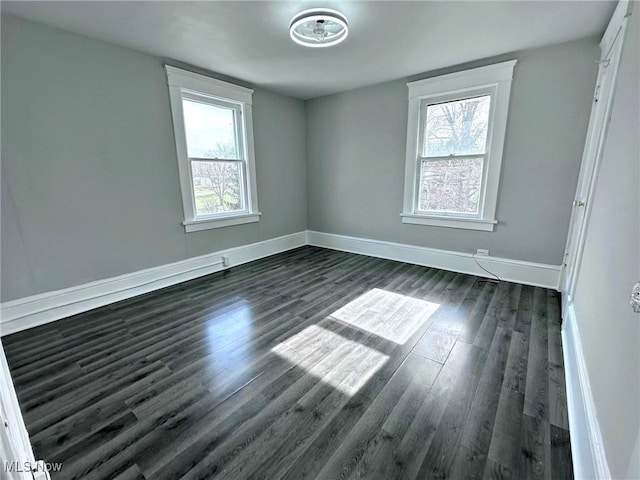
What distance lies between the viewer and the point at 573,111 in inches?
110

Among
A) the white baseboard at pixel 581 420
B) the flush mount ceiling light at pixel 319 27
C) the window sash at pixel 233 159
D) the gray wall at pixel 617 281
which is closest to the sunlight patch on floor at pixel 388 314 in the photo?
the white baseboard at pixel 581 420

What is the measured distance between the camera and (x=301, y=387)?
5.79 ft

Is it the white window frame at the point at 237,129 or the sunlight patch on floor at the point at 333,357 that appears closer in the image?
the sunlight patch on floor at the point at 333,357

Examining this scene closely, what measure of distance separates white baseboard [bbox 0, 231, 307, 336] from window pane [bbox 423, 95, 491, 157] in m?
3.04

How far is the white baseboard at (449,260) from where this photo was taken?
126 inches

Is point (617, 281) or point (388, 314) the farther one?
point (388, 314)

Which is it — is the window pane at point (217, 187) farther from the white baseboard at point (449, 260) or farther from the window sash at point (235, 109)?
the white baseboard at point (449, 260)

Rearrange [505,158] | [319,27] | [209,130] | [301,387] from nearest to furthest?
[301,387], [319,27], [505,158], [209,130]

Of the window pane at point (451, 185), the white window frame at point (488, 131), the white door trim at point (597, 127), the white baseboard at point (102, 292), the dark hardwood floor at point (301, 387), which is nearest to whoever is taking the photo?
the dark hardwood floor at point (301, 387)

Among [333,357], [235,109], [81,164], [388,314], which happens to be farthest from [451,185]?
[81,164]

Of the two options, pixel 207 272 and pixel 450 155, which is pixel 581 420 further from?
pixel 207 272

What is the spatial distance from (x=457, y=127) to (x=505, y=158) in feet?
2.27

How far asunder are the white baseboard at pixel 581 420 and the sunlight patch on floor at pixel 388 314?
0.99 metres

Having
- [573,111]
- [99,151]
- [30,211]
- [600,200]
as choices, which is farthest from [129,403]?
[573,111]
